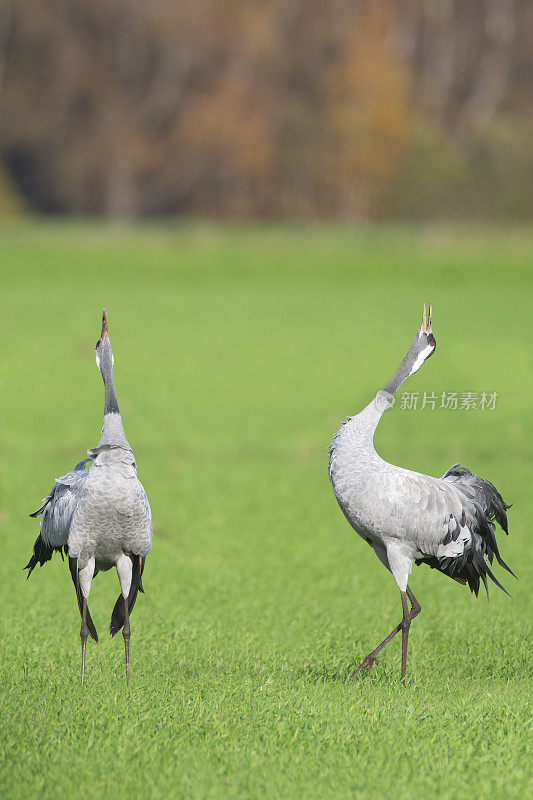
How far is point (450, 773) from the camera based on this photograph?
171 inches

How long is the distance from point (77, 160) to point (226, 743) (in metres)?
37.1

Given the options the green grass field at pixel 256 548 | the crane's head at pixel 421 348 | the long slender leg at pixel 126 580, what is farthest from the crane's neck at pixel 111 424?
the crane's head at pixel 421 348

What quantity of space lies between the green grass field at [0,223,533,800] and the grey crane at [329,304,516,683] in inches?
26.4

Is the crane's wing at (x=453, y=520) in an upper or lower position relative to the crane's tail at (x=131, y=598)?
upper

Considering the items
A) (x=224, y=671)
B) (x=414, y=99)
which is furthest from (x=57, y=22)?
(x=224, y=671)

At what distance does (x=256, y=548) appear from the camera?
29.2ft

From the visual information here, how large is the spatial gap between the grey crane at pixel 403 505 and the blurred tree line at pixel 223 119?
1385 inches

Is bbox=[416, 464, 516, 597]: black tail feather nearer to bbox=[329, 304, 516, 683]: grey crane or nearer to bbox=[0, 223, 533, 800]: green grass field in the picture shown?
bbox=[329, 304, 516, 683]: grey crane

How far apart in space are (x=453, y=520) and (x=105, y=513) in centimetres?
179

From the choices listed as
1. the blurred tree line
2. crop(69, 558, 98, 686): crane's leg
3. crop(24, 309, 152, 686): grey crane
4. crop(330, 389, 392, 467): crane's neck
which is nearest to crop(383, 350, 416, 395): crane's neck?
crop(330, 389, 392, 467): crane's neck

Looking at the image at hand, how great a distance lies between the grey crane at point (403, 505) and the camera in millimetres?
5074

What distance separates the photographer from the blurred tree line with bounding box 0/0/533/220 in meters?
39.4

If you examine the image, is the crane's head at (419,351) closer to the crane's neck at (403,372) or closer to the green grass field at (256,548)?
the crane's neck at (403,372)

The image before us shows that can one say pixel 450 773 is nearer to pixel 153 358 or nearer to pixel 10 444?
pixel 10 444
